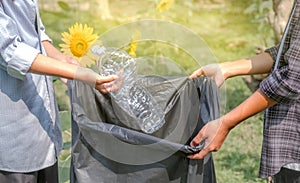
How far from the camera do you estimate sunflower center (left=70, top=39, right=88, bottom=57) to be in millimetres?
2490

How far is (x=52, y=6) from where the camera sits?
6.75m

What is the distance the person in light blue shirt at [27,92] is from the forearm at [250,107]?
0.37 m

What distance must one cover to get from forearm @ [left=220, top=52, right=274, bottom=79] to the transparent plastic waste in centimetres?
27

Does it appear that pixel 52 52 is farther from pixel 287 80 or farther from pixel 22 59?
pixel 287 80

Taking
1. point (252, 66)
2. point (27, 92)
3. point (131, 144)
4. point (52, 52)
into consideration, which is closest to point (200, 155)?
point (131, 144)

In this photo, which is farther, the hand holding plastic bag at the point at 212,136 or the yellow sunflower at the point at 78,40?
the yellow sunflower at the point at 78,40

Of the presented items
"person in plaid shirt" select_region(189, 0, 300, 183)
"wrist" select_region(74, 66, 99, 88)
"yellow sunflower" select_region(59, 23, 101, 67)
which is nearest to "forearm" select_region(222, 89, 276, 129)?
"person in plaid shirt" select_region(189, 0, 300, 183)

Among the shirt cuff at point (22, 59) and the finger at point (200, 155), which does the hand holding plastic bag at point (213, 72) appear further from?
the shirt cuff at point (22, 59)

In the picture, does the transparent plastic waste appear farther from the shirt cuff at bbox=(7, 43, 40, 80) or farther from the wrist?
the shirt cuff at bbox=(7, 43, 40, 80)

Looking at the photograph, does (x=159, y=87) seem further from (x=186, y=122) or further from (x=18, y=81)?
(x=18, y=81)

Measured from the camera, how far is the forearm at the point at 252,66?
6.78 ft

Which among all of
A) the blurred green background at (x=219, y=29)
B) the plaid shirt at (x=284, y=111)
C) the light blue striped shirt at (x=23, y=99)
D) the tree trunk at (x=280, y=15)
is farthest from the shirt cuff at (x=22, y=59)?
the tree trunk at (x=280, y=15)

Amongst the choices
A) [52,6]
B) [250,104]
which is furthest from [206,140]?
[52,6]

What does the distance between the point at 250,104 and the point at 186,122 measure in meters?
0.36
